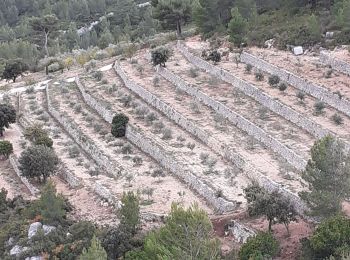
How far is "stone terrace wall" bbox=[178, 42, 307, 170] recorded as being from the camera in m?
34.4

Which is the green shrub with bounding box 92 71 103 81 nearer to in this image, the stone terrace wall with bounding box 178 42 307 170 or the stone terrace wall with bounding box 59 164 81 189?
the stone terrace wall with bounding box 178 42 307 170

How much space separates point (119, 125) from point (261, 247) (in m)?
20.7

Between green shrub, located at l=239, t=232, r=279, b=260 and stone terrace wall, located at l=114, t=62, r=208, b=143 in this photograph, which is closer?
green shrub, located at l=239, t=232, r=279, b=260

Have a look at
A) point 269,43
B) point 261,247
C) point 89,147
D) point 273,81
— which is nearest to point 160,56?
point 269,43

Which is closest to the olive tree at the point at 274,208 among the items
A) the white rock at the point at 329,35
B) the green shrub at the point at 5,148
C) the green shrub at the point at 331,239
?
the green shrub at the point at 331,239

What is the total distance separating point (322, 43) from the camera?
170 ft

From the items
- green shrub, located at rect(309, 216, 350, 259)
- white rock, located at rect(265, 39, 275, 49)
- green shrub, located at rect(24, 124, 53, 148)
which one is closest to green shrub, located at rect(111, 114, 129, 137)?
green shrub, located at rect(24, 124, 53, 148)

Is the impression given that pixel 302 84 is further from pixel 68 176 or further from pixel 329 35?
pixel 68 176

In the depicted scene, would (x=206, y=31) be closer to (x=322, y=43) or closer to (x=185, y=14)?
(x=185, y=14)

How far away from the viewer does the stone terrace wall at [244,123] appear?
34375 mm

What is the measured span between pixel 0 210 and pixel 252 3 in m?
38.5

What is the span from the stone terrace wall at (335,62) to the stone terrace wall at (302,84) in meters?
3.53

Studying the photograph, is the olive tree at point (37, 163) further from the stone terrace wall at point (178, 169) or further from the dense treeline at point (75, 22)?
the dense treeline at point (75, 22)

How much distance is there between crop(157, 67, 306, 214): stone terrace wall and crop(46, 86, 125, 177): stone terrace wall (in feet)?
20.4
